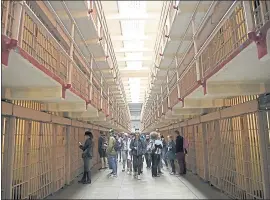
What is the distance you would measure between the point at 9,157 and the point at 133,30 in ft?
17.4

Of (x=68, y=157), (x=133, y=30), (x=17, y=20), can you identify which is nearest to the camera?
(x=17, y=20)

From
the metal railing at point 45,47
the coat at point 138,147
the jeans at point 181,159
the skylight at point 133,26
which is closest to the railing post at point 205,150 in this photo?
the jeans at point 181,159

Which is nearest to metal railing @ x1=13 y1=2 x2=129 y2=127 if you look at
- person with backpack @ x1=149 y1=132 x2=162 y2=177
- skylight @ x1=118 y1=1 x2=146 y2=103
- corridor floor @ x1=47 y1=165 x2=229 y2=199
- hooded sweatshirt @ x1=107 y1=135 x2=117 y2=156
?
skylight @ x1=118 y1=1 x2=146 y2=103

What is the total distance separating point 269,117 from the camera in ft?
12.6

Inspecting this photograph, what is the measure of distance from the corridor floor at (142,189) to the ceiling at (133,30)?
3728 millimetres

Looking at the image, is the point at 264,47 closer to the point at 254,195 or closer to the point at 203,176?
the point at 254,195

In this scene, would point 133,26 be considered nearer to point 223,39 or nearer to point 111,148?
point 111,148

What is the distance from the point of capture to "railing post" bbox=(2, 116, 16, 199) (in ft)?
12.3

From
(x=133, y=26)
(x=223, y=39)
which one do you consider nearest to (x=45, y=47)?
(x=223, y=39)

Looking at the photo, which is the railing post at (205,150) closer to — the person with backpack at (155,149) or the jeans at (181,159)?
the jeans at (181,159)

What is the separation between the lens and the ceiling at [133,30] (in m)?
6.34

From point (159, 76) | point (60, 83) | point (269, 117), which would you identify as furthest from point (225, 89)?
point (159, 76)

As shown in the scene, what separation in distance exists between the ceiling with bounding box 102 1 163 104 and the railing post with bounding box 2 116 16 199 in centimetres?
326

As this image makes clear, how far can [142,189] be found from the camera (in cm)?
→ 567
